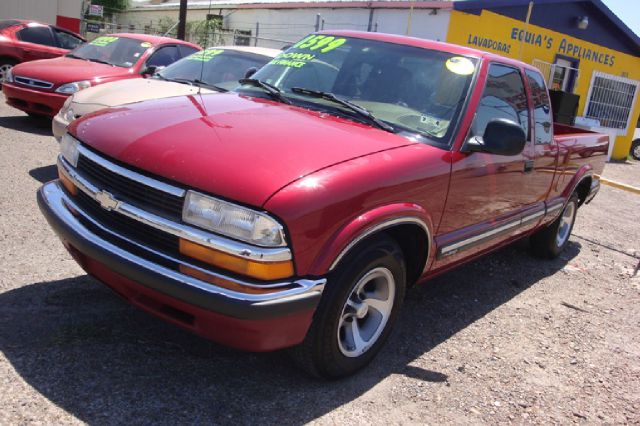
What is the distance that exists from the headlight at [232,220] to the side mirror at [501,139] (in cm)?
163

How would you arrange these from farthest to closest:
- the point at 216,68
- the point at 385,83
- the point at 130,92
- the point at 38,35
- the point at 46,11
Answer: the point at 46,11 < the point at 38,35 < the point at 216,68 < the point at 130,92 < the point at 385,83

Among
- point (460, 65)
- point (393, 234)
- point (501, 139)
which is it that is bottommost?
point (393, 234)

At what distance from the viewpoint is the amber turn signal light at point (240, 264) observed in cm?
249

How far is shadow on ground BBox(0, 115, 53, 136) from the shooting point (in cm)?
847

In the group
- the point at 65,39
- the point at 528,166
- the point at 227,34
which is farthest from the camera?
the point at 227,34

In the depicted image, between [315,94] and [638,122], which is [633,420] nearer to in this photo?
[315,94]

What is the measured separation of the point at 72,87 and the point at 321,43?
5.01 meters

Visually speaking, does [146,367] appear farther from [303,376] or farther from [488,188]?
[488,188]

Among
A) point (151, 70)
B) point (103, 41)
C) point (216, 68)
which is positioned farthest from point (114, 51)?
point (216, 68)

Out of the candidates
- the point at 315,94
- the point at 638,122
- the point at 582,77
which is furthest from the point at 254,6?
the point at 315,94

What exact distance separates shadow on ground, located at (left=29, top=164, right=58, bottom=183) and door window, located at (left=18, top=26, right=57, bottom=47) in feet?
22.8

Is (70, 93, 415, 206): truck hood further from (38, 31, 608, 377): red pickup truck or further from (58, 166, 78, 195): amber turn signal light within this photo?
(58, 166, 78, 195): amber turn signal light

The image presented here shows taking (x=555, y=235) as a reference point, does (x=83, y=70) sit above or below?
above

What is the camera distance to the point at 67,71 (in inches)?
322
